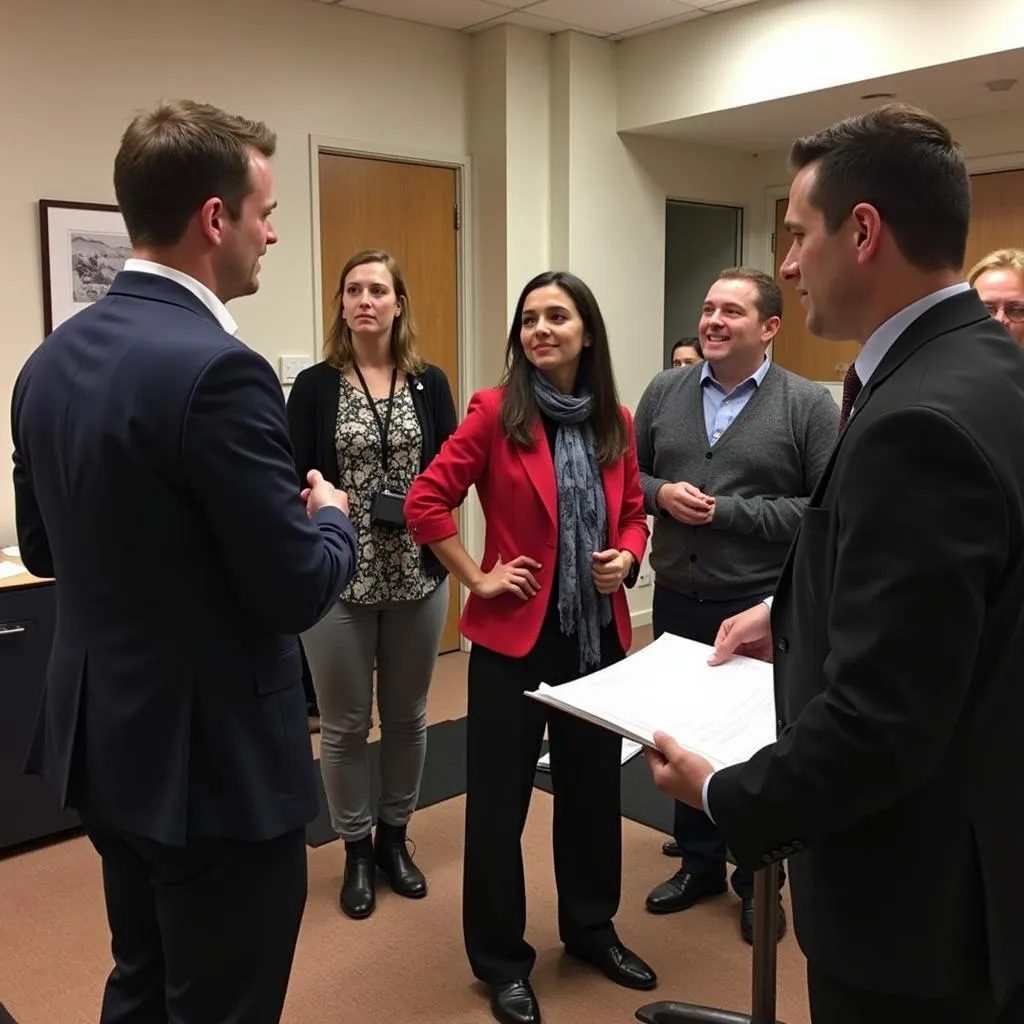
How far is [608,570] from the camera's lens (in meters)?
2.10

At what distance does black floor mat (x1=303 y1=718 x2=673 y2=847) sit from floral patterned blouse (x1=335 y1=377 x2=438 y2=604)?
2.56ft

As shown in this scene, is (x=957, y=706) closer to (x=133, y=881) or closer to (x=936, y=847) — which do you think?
(x=936, y=847)

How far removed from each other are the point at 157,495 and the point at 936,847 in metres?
0.92

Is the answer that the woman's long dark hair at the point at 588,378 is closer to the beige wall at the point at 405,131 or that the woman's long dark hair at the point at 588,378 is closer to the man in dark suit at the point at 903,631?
the man in dark suit at the point at 903,631

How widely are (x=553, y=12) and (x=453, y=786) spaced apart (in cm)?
304

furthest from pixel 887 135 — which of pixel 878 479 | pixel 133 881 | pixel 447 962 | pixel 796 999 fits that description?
pixel 447 962

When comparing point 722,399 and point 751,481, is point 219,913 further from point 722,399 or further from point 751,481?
point 722,399

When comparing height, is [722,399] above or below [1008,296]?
below

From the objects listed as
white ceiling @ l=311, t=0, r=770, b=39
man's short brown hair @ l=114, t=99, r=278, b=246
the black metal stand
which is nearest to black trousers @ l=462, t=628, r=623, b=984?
the black metal stand

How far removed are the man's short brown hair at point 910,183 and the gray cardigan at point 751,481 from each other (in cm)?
135

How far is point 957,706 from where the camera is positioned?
0.96m

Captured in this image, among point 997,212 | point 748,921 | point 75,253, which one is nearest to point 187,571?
point 748,921

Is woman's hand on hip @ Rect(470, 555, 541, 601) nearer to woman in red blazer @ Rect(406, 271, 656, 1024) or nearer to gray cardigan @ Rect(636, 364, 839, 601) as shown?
woman in red blazer @ Rect(406, 271, 656, 1024)

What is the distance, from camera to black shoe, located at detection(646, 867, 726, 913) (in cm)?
255
